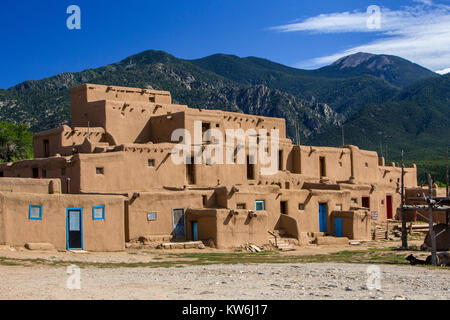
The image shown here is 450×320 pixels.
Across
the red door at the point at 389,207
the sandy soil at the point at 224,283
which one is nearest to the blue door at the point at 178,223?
the sandy soil at the point at 224,283

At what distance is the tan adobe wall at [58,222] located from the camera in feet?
66.3

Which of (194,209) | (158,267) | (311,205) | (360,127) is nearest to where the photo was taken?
(158,267)

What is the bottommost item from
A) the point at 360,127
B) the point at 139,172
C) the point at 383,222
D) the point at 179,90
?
the point at 383,222

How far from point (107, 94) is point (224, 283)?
77.8 feet

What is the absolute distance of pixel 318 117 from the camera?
10962cm

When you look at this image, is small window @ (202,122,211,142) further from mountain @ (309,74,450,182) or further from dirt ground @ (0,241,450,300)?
mountain @ (309,74,450,182)

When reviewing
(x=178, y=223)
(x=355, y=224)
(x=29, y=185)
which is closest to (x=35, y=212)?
(x=29, y=185)

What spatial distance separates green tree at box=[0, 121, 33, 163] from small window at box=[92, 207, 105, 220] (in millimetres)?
28997

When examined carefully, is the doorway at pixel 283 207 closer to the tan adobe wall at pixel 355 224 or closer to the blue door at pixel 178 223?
the tan adobe wall at pixel 355 224

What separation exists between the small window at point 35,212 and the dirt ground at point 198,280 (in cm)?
155

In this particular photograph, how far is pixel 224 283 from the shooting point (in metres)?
14.2

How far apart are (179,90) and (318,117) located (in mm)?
30479
